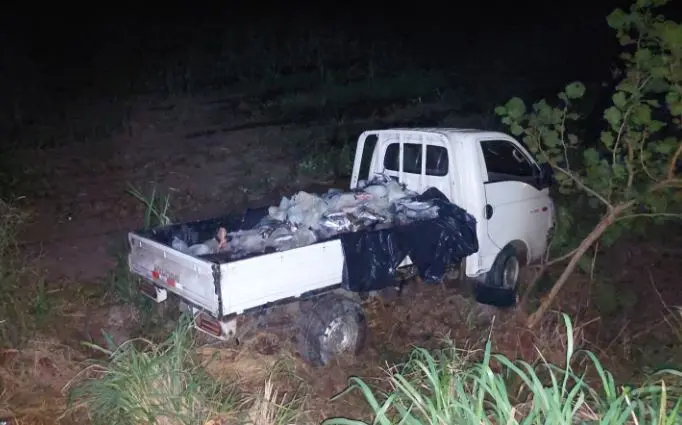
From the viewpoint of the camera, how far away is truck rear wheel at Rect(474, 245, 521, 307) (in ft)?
22.3

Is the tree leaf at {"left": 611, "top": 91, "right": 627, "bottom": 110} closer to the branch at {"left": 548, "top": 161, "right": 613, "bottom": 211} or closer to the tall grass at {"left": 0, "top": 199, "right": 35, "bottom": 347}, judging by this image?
the branch at {"left": 548, "top": 161, "right": 613, "bottom": 211}

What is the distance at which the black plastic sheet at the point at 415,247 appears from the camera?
5496 millimetres

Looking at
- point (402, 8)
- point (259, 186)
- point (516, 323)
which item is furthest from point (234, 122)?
point (516, 323)

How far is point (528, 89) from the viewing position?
17500mm

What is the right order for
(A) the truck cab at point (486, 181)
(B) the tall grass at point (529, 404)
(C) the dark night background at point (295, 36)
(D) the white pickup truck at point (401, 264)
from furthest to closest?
(C) the dark night background at point (295, 36), (A) the truck cab at point (486, 181), (D) the white pickup truck at point (401, 264), (B) the tall grass at point (529, 404)

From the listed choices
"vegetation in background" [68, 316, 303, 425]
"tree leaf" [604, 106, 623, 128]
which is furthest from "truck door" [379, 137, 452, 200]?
"vegetation in background" [68, 316, 303, 425]

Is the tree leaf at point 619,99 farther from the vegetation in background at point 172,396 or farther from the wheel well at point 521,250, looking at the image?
the vegetation in background at point 172,396

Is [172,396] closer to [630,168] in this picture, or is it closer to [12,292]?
[12,292]

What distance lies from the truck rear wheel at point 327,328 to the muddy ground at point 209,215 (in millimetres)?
128

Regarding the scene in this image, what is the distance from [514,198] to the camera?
22.6ft

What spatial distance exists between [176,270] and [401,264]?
1932 millimetres

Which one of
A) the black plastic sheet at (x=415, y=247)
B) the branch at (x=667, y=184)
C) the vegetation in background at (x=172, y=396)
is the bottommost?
the vegetation in background at (x=172, y=396)

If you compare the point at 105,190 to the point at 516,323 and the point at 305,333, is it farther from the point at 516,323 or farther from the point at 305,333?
the point at 516,323

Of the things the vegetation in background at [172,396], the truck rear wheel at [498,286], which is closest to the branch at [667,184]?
the truck rear wheel at [498,286]
